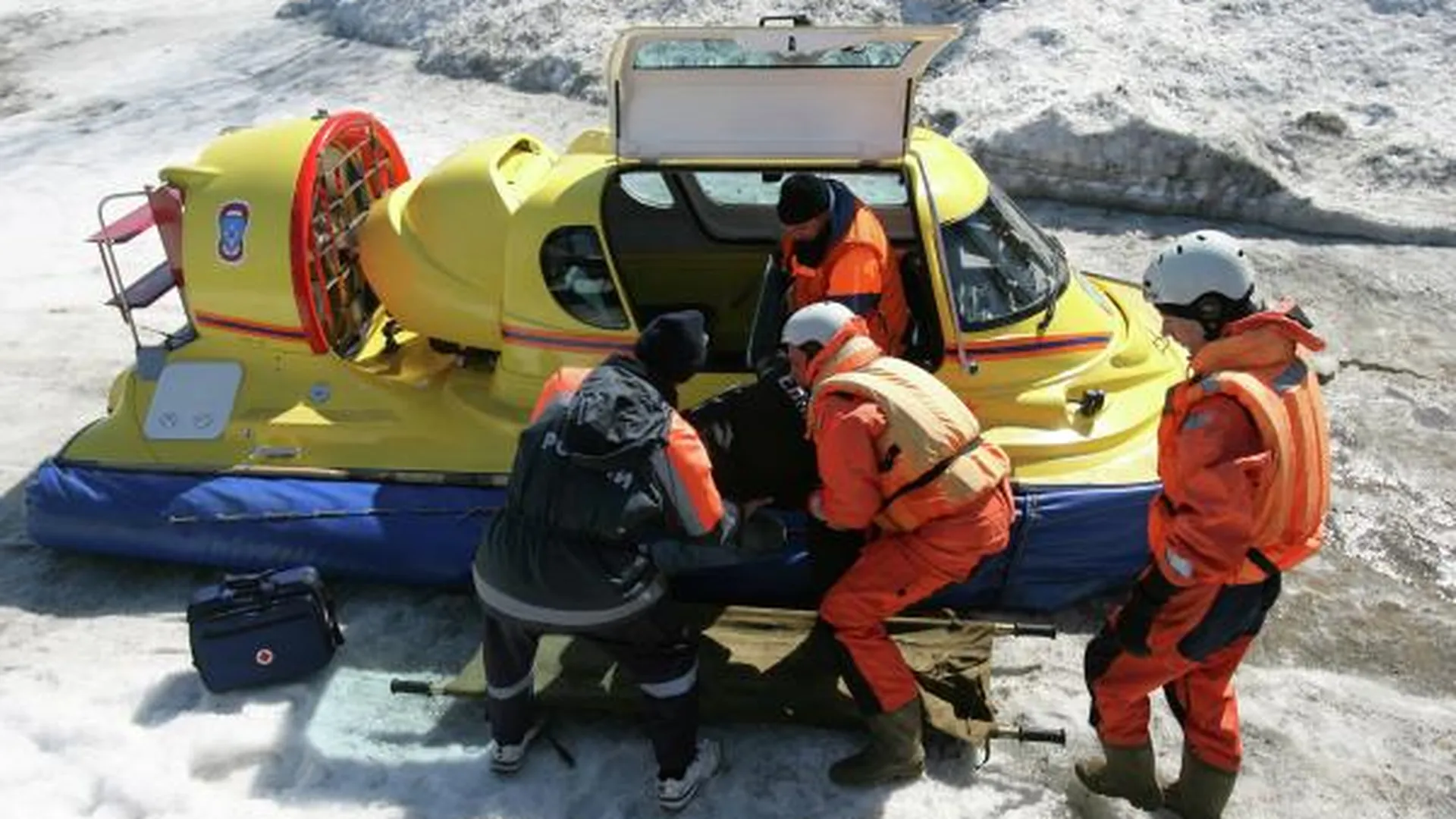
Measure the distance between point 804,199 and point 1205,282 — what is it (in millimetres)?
1715

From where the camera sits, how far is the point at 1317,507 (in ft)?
11.6

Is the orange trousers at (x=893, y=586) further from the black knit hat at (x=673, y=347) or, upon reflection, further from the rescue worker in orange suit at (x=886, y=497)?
the black knit hat at (x=673, y=347)

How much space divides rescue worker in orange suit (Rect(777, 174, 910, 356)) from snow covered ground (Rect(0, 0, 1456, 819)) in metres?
1.58

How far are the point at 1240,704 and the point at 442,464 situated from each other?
3.29m

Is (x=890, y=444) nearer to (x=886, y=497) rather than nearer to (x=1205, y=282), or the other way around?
(x=886, y=497)

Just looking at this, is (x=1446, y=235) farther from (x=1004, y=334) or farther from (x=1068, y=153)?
(x=1004, y=334)

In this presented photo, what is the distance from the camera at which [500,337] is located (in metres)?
5.39

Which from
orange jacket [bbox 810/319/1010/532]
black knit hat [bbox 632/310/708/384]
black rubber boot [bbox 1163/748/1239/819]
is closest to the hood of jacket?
black knit hat [bbox 632/310/708/384]

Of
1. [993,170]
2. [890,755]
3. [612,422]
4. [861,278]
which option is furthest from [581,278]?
[993,170]

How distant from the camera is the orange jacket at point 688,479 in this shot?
152 inches

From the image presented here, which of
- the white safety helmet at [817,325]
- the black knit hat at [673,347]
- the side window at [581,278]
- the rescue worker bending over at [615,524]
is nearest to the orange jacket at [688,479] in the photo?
the rescue worker bending over at [615,524]

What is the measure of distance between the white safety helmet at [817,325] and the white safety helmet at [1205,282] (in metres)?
0.97

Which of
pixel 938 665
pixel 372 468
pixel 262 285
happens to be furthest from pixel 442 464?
pixel 938 665

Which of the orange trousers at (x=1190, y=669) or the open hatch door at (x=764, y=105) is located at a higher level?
the open hatch door at (x=764, y=105)
